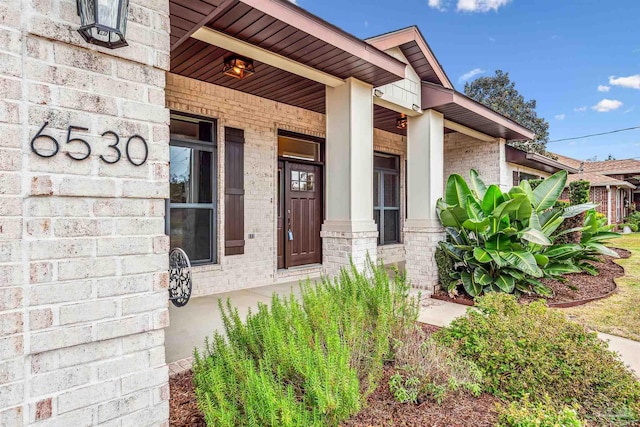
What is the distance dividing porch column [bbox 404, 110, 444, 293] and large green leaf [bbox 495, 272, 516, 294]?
1020 mm

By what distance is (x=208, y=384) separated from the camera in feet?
6.57

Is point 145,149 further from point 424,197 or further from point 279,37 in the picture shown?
point 424,197

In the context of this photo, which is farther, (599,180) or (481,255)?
(599,180)

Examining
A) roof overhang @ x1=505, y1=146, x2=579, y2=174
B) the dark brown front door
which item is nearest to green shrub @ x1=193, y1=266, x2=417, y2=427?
the dark brown front door

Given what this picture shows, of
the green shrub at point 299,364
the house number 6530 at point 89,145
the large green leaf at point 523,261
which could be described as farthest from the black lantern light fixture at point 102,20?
the large green leaf at point 523,261

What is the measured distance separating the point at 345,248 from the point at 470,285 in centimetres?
225

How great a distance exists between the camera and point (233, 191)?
574cm

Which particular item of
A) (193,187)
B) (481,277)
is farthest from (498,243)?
(193,187)

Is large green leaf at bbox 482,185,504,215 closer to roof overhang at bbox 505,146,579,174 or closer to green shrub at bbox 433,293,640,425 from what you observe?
green shrub at bbox 433,293,640,425

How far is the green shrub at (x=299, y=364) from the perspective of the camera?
5.71 ft

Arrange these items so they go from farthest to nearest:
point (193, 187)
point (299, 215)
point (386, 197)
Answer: point (386, 197), point (299, 215), point (193, 187)

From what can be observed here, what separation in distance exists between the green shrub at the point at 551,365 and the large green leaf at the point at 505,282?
2.22m

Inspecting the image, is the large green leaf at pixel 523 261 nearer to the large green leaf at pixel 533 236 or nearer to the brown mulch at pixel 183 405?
the large green leaf at pixel 533 236

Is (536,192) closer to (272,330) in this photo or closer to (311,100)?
(311,100)
